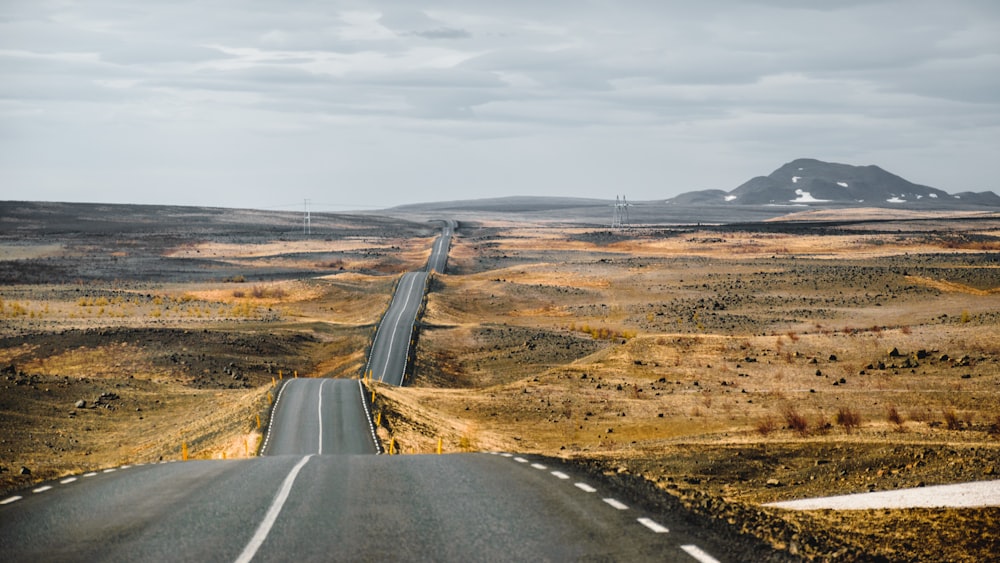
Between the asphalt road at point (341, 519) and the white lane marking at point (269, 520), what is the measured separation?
0.02 metres

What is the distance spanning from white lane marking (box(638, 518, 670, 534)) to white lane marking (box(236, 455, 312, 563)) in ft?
13.4

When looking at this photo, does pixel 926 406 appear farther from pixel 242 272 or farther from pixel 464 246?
pixel 464 246

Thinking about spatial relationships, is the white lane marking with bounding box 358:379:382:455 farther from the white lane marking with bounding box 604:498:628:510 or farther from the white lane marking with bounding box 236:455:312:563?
the white lane marking with bounding box 604:498:628:510

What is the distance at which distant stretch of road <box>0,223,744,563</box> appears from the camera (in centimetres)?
930

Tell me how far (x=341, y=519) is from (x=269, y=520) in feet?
2.69

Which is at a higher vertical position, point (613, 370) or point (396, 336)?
point (613, 370)

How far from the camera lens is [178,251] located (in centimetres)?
16438

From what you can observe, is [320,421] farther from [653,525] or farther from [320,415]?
[653,525]

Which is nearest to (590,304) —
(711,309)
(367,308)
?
(711,309)

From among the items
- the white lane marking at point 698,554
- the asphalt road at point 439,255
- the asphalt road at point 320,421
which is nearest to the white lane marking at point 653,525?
the white lane marking at point 698,554

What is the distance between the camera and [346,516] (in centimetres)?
1105

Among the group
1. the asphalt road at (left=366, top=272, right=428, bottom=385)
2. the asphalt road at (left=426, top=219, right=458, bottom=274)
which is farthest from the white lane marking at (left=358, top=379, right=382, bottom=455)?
the asphalt road at (left=426, top=219, right=458, bottom=274)

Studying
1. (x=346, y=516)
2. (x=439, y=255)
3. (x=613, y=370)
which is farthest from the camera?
(x=439, y=255)

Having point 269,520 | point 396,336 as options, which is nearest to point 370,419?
A: point 269,520
